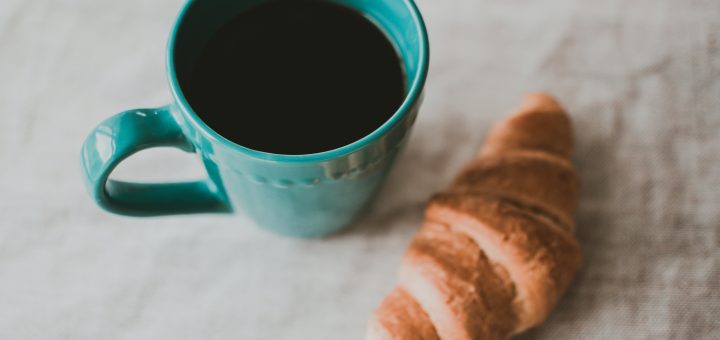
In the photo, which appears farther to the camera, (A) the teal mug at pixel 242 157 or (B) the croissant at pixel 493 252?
(B) the croissant at pixel 493 252

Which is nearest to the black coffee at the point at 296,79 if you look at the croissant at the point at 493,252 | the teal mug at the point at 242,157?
the teal mug at the point at 242,157

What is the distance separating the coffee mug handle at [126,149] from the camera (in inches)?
23.5

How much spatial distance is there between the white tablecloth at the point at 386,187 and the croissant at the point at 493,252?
8 cm

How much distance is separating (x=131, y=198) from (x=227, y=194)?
0.32 ft

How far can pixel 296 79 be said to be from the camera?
0.69 meters

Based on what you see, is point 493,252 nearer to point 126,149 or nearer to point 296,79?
point 296,79

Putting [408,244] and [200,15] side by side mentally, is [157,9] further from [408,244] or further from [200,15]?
[408,244]

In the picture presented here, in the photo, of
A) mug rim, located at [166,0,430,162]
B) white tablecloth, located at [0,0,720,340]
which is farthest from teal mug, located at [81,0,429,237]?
white tablecloth, located at [0,0,720,340]

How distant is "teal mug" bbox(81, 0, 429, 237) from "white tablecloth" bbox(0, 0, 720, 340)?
122 mm

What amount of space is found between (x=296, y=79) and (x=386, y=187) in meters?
0.24

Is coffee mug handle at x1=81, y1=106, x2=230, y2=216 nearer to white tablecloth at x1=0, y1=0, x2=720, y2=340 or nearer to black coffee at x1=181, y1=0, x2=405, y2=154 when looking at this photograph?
black coffee at x1=181, y1=0, x2=405, y2=154

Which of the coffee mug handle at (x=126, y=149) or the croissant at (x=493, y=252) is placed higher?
the croissant at (x=493, y=252)

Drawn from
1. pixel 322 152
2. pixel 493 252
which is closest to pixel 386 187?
pixel 493 252

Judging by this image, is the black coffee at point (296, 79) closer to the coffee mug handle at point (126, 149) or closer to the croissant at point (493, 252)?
the coffee mug handle at point (126, 149)
